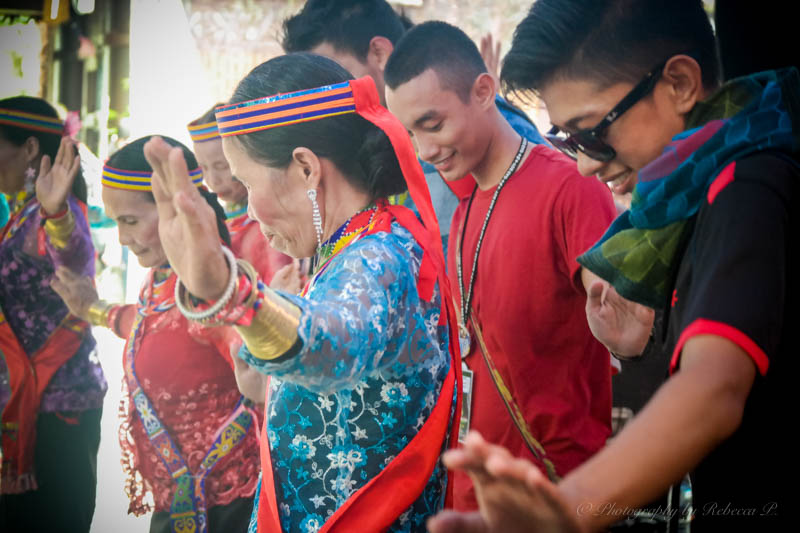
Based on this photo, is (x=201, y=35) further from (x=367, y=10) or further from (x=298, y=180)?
(x=298, y=180)

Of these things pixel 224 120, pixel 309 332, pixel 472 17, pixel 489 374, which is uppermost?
pixel 472 17

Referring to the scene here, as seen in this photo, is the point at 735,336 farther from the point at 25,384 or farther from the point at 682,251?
the point at 25,384

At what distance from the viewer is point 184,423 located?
7.51 ft

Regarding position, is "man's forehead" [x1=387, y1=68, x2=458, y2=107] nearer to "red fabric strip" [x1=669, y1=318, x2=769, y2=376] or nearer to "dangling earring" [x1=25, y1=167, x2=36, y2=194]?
"red fabric strip" [x1=669, y1=318, x2=769, y2=376]

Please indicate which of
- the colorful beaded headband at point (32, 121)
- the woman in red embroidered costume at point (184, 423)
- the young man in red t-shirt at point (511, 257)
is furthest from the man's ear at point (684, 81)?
the colorful beaded headband at point (32, 121)

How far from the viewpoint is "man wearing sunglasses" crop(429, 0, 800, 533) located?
2.36ft

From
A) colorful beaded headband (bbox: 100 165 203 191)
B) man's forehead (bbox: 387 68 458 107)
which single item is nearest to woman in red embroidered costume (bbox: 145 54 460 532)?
man's forehead (bbox: 387 68 458 107)

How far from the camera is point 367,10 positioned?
2.60m

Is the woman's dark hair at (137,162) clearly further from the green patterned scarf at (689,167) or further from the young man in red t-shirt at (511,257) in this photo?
the green patterned scarf at (689,167)

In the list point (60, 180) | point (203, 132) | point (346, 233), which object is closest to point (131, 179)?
point (203, 132)

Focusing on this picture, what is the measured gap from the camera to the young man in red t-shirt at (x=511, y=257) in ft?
6.06

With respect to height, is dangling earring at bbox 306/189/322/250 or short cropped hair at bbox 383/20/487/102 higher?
short cropped hair at bbox 383/20/487/102

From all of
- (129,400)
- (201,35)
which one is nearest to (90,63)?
(201,35)

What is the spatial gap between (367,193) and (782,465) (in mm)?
872
